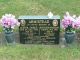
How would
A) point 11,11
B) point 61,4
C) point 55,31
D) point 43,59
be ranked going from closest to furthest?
point 43,59, point 55,31, point 11,11, point 61,4

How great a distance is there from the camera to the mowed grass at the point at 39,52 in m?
8.06

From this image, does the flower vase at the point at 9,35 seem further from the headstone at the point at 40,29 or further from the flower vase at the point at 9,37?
the headstone at the point at 40,29

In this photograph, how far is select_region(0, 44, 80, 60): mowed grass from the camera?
8062 mm

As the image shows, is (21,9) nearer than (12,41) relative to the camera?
No

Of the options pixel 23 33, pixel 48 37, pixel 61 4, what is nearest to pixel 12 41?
pixel 23 33

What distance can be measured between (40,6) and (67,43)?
488cm

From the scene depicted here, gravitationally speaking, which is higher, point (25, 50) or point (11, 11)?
point (11, 11)

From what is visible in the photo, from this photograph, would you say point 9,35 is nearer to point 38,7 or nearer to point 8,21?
point 8,21

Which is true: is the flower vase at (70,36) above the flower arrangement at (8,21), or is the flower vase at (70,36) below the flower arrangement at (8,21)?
below

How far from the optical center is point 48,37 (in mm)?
8641

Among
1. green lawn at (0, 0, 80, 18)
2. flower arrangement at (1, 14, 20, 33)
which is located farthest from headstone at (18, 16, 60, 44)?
green lawn at (0, 0, 80, 18)

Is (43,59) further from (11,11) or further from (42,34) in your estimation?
(11,11)

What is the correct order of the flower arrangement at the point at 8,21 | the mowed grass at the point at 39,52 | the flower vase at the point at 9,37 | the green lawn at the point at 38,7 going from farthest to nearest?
the green lawn at the point at 38,7
the flower vase at the point at 9,37
the flower arrangement at the point at 8,21
the mowed grass at the point at 39,52

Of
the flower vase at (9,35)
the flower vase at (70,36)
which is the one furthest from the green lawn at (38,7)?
the flower vase at (70,36)
